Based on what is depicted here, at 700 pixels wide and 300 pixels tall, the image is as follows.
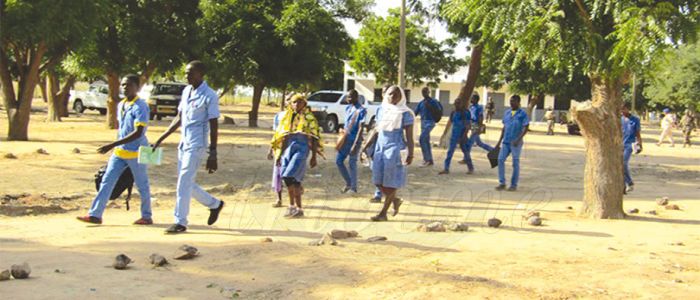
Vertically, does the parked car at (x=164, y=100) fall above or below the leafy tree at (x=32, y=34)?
below

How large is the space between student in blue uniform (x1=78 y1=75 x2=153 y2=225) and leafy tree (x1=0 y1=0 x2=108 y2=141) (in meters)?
7.82

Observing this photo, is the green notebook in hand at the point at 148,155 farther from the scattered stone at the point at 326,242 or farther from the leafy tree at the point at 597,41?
the leafy tree at the point at 597,41

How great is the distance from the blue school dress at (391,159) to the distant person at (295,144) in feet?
3.26

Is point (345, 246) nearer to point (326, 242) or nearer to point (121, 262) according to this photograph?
point (326, 242)

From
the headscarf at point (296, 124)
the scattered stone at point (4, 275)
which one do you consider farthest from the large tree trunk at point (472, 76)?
the scattered stone at point (4, 275)

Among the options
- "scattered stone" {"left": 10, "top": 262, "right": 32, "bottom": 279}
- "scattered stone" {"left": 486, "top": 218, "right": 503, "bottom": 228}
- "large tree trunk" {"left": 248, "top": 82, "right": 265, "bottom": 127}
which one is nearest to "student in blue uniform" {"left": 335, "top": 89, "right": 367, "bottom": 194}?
"scattered stone" {"left": 486, "top": 218, "right": 503, "bottom": 228}

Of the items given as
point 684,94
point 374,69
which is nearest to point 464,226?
point 374,69

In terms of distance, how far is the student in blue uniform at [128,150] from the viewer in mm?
7395

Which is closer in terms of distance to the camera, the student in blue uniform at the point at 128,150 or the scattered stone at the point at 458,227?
the student in blue uniform at the point at 128,150

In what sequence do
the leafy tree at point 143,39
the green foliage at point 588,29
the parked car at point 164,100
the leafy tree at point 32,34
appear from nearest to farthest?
the green foliage at point 588,29, the leafy tree at point 32,34, the leafy tree at point 143,39, the parked car at point 164,100

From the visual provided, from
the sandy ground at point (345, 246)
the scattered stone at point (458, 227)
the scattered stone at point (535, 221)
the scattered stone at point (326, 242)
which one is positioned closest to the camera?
the sandy ground at point (345, 246)

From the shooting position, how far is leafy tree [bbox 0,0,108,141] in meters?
14.1

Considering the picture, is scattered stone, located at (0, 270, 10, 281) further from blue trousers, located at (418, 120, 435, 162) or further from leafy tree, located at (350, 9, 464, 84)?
leafy tree, located at (350, 9, 464, 84)

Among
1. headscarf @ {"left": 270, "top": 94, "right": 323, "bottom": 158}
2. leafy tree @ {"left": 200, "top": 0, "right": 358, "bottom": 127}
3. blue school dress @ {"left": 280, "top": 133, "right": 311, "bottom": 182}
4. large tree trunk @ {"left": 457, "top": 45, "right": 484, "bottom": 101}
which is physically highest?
leafy tree @ {"left": 200, "top": 0, "right": 358, "bottom": 127}
